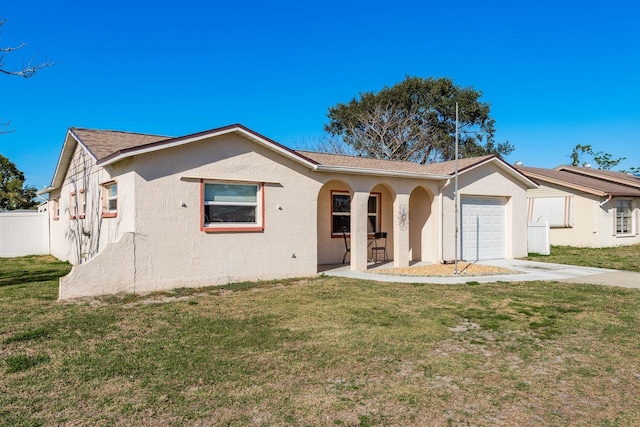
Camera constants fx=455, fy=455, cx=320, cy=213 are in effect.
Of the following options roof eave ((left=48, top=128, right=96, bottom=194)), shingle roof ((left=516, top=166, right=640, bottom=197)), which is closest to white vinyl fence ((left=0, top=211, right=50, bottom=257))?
roof eave ((left=48, top=128, right=96, bottom=194))

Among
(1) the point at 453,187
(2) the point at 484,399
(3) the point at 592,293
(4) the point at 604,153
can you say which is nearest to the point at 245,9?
(1) the point at 453,187

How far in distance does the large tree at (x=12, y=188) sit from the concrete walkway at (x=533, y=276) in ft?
106

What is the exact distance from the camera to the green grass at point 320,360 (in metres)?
4.02

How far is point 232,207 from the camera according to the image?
11234 millimetres

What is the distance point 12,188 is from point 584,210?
128 feet

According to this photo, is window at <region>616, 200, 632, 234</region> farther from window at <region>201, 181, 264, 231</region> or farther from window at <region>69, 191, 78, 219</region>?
window at <region>69, 191, 78, 219</region>

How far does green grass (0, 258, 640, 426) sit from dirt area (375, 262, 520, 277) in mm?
3345

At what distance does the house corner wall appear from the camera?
908 cm

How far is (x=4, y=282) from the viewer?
1168 centimetres

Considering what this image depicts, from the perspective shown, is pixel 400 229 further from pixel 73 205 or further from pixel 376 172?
pixel 73 205

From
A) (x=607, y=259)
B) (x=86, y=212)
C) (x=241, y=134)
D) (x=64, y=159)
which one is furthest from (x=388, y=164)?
(x=64, y=159)

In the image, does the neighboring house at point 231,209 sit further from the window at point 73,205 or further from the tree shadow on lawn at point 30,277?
the tree shadow on lawn at point 30,277

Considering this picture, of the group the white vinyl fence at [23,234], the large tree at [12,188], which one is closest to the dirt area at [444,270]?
the white vinyl fence at [23,234]

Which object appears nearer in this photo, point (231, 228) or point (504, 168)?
point (231, 228)
